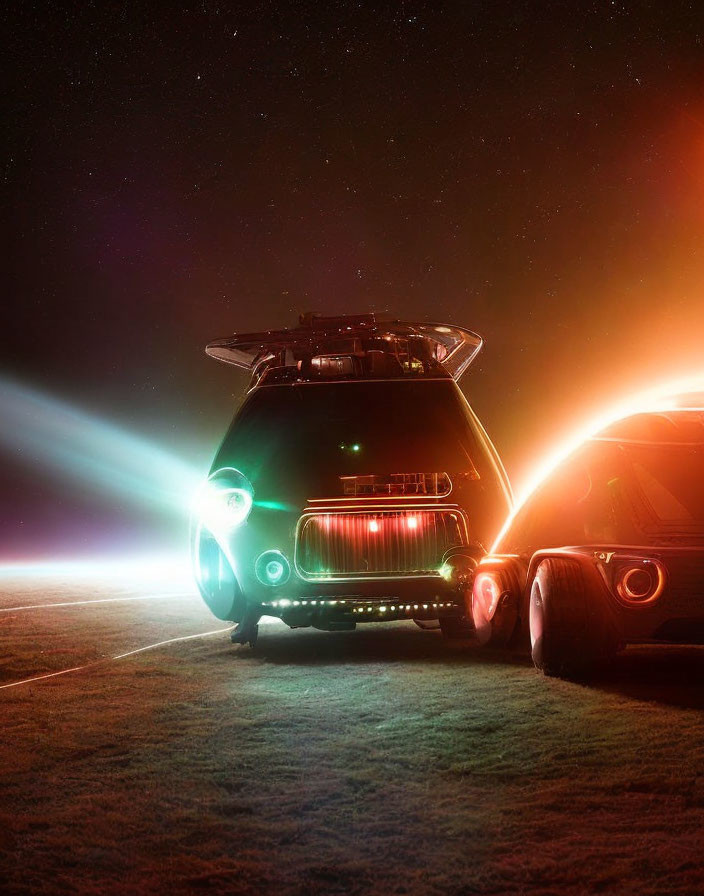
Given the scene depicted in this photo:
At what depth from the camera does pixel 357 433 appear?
9211mm

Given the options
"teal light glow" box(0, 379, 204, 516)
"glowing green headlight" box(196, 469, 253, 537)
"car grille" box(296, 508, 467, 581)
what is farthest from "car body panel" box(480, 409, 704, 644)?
"teal light glow" box(0, 379, 204, 516)

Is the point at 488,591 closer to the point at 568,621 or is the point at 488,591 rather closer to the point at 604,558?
the point at 568,621

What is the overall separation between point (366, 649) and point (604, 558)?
112 inches

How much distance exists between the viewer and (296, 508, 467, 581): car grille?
807cm

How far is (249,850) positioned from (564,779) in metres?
1.44

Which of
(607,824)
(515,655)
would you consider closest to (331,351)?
(515,655)

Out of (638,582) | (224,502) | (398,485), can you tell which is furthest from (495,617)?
(224,502)

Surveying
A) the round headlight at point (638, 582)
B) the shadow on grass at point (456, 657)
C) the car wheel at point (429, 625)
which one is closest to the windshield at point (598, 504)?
the shadow on grass at point (456, 657)

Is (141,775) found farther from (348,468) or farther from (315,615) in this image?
(348,468)

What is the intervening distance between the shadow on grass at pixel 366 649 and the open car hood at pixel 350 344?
209 cm

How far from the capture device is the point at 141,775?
489cm

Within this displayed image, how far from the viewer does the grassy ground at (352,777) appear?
3.64 m

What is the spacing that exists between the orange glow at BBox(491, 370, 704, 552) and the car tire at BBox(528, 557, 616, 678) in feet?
2.85

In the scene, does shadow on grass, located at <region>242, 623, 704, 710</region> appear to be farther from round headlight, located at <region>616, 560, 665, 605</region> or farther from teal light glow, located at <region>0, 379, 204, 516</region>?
teal light glow, located at <region>0, 379, 204, 516</region>
